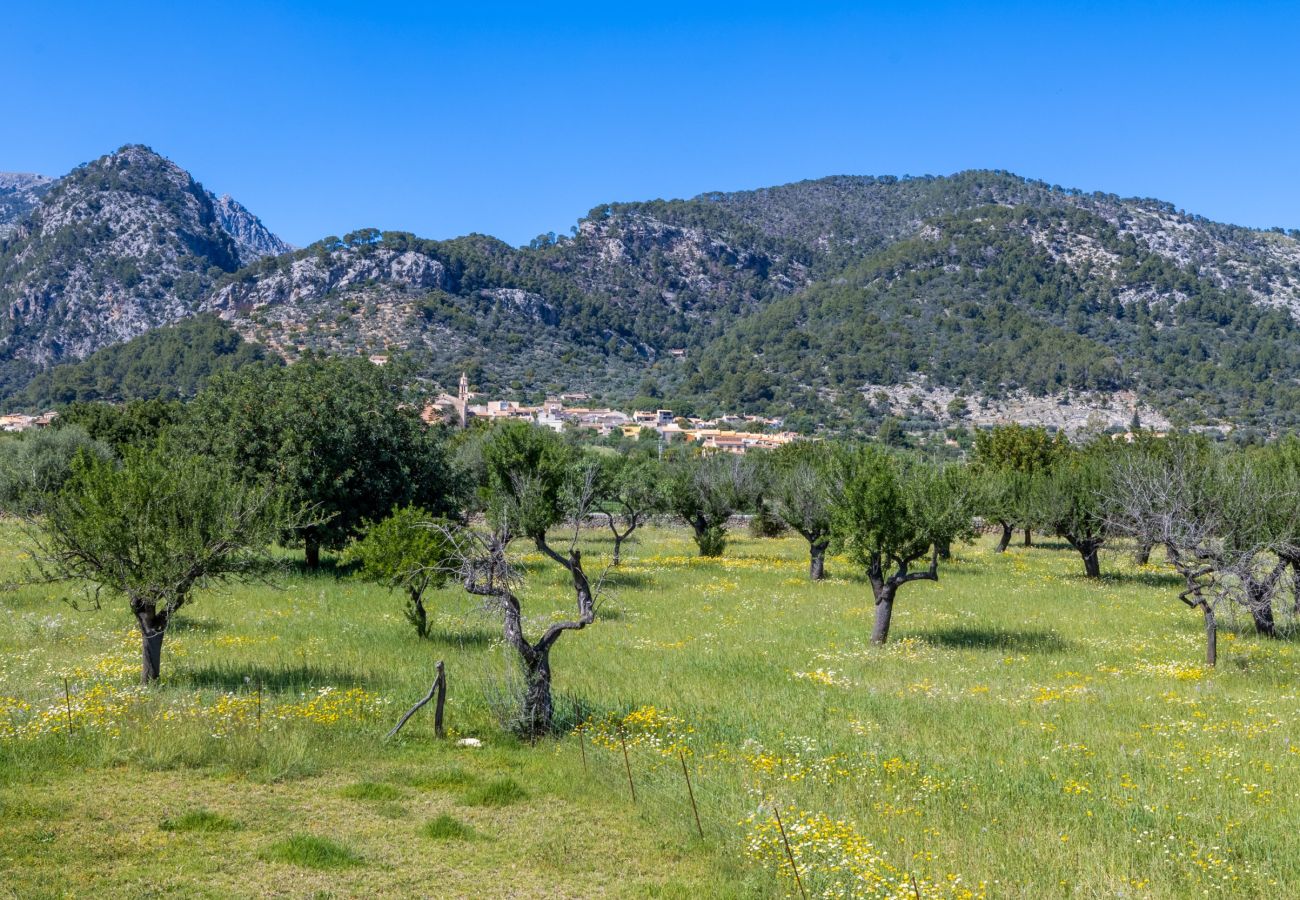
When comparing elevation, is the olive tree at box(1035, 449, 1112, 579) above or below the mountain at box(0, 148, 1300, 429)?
below

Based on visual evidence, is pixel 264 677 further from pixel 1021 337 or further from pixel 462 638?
pixel 1021 337

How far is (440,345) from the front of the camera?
585ft

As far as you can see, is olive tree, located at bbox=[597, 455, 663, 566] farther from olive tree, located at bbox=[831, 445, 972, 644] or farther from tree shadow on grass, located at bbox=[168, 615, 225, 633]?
tree shadow on grass, located at bbox=[168, 615, 225, 633]

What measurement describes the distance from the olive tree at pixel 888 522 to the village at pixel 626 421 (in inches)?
3576

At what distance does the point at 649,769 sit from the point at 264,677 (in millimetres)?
9465

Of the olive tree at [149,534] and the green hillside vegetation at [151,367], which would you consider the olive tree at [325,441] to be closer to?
the olive tree at [149,534]

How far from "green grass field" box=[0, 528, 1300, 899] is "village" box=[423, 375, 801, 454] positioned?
319 feet

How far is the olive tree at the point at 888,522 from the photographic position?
981 inches

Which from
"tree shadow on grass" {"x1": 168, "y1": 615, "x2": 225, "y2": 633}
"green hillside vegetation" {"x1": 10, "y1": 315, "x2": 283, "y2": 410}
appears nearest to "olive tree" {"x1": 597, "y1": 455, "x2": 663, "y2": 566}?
"tree shadow on grass" {"x1": 168, "y1": 615, "x2": 225, "y2": 633}

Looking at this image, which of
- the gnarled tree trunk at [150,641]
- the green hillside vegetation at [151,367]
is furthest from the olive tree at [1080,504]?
the green hillside vegetation at [151,367]

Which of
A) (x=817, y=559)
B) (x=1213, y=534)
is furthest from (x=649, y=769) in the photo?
(x=817, y=559)

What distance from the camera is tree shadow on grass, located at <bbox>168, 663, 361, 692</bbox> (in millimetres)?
16297

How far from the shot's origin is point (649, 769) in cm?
1205

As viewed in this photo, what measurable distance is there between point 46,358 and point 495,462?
214m
